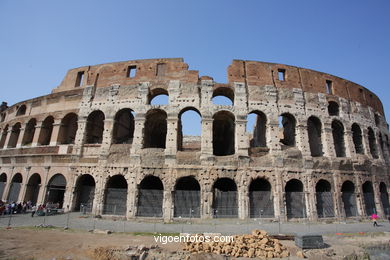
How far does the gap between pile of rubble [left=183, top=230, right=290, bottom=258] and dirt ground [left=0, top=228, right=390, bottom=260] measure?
37cm

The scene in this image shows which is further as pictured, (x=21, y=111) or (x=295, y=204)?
(x=21, y=111)

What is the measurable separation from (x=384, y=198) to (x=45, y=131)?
92.1 ft

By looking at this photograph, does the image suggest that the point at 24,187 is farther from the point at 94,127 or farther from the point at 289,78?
the point at 289,78

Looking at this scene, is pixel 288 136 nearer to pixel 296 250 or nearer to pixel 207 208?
pixel 207 208

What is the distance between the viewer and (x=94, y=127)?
17.2 meters

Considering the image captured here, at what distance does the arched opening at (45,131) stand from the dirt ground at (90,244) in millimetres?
9169

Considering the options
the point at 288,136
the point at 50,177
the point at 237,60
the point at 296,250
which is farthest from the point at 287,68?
the point at 50,177

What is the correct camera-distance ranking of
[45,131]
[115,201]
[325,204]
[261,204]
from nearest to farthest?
1. [261,204]
2. [115,201]
3. [325,204]
4. [45,131]

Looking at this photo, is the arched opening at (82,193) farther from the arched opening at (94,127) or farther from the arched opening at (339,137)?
the arched opening at (339,137)

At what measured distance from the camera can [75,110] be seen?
1589 centimetres

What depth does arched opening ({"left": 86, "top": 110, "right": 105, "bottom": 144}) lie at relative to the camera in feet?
51.7

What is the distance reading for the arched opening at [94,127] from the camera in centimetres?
1576

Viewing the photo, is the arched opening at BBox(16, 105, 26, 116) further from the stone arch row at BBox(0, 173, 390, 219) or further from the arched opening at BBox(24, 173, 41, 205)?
the arched opening at BBox(24, 173, 41, 205)

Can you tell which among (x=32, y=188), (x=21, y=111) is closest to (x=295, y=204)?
(x=32, y=188)
